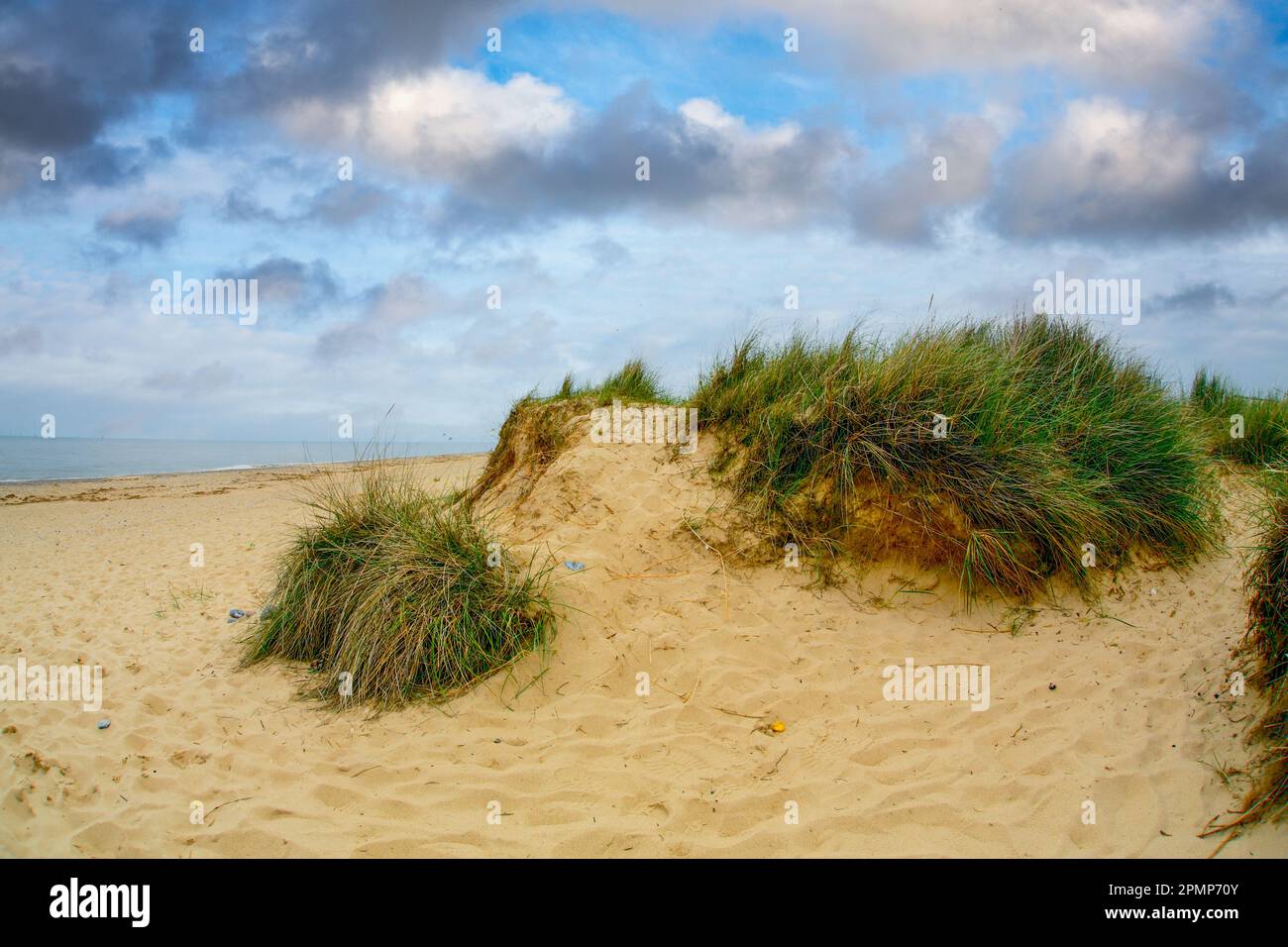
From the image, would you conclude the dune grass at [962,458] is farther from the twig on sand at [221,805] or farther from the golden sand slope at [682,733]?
the twig on sand at [221,805]

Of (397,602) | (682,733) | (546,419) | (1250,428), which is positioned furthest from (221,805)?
(1250,428)

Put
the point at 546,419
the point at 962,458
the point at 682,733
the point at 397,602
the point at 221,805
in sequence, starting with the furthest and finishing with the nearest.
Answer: the point at 546,419
the point at 962,458
the point at 397,602
the point at 682,733
the point at 221,805

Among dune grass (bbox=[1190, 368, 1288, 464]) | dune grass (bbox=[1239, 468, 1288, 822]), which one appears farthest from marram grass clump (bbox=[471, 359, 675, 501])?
dune grass (bbox=[1190, 368, 1288, 464])

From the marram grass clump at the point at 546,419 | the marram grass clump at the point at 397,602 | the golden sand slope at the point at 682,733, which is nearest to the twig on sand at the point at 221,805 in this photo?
the golden sand slope at the point at 682,733

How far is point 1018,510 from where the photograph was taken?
5906mm

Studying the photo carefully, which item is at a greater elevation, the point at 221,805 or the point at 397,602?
the point at 397,602

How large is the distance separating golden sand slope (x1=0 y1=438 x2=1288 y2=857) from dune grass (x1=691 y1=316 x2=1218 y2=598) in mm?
375

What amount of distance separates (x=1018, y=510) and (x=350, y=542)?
17.3ft

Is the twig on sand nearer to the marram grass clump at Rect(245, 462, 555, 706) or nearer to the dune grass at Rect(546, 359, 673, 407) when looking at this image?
the marram grass clump at Rect(245, 462, 555, 706)

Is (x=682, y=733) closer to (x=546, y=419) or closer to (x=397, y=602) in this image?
(x=397, y=602)

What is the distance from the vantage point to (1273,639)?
400 centimetres

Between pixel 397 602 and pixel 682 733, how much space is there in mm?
2180
